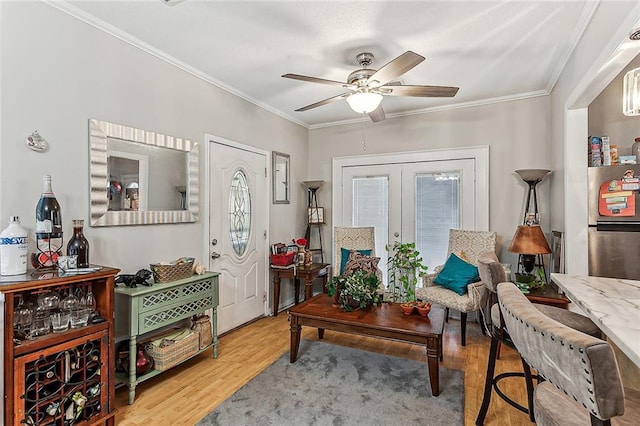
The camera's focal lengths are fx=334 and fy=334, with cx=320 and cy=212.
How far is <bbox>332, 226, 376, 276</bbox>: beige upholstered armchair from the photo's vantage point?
14.3ft

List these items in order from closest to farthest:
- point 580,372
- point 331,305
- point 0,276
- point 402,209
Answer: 1. point 580,372
2. point 0,276
3. point 331,305
4. point 402,209

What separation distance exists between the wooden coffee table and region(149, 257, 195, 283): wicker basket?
0.95 meters

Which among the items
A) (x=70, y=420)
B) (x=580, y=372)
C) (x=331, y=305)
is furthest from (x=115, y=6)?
(x=580, y=372)

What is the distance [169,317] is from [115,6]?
2.19 m

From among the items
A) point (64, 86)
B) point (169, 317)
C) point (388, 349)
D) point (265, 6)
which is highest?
point (265, 6)

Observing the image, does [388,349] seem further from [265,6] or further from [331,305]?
[265,6]

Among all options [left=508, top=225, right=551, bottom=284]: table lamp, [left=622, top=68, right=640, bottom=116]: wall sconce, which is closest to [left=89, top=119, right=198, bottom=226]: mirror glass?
[left=508, top=225, right=551, bottom=284]: table lamp

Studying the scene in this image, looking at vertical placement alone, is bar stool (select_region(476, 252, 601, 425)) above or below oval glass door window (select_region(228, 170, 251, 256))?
below

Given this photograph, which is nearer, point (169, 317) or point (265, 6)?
point (265, 6)

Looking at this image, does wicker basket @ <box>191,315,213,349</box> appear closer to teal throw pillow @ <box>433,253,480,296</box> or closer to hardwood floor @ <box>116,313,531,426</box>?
hardwood floor @ <box>116,313,531,426</box>

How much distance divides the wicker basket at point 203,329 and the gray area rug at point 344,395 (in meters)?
0.57

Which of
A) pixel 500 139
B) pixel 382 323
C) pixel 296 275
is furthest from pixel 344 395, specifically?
pixel 500 139

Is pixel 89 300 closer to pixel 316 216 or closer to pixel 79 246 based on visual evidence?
pixel 79 246

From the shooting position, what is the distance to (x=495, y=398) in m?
2.34
